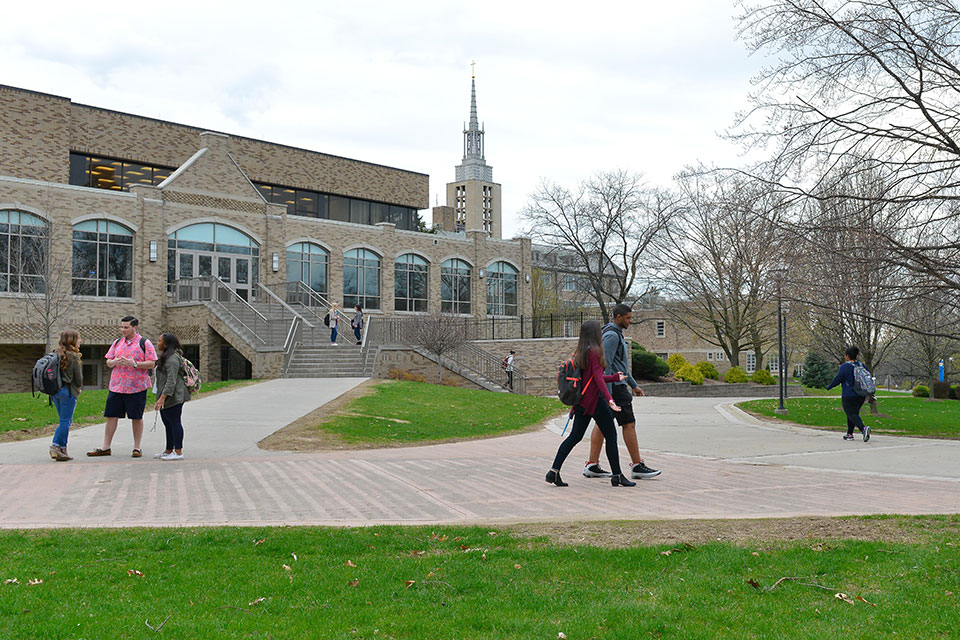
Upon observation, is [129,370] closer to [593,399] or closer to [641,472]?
[593,399]

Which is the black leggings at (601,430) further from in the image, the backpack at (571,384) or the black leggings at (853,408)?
the black leggings at (853,408)

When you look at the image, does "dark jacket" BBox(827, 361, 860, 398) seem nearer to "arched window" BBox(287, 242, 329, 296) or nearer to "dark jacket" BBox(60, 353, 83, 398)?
"dark jacket" BBox(60, 353, 83, 398)

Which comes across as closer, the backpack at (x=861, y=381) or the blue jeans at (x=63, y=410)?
the blue jeans at (x=63, y=410)

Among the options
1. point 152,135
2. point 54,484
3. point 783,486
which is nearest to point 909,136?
point 783,486

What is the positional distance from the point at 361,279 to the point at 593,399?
33.2m

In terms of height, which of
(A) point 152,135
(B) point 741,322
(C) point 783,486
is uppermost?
(A) point 152,135

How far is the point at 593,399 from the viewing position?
28.3ft

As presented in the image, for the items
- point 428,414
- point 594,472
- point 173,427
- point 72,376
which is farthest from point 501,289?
point 594,472

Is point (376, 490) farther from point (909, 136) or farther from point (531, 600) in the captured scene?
point (909, 136)

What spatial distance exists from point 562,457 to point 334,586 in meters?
4.36

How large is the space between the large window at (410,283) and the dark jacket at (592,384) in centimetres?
3401

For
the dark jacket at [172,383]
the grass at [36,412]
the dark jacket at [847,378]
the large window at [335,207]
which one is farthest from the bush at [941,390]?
the dark jacket at [172,383]

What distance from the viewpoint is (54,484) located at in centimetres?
866

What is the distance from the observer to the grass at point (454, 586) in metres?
4.15
